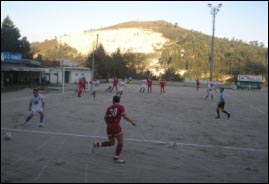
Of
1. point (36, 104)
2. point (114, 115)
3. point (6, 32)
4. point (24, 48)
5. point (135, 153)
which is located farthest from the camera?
point (24, 48)

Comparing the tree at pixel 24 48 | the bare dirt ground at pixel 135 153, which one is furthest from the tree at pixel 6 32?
the tree at pixel 24 48

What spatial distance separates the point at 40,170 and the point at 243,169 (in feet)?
13.8

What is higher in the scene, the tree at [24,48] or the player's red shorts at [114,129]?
the tree at [24,48]

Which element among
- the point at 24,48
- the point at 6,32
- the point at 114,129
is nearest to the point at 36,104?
the point at 114,129

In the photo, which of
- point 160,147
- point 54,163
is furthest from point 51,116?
point 54,163

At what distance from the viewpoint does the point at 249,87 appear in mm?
65625

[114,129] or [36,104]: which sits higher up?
[36,104]

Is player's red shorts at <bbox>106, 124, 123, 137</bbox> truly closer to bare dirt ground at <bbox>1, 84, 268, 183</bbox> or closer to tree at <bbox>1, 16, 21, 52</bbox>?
bare dirt ground at <bbox>1, 84, 268, 183</bbox>

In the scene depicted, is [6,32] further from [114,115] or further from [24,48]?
[24,48]

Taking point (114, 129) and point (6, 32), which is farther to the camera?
point (114, 129)

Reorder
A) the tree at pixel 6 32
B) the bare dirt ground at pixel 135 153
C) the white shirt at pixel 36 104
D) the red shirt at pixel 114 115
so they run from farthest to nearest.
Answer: the white shirt at pixel 36 104 → the red shirt at pixel 114 115 → the bare dirt ground at pixel 135 153 → the tree at pixel 6 32

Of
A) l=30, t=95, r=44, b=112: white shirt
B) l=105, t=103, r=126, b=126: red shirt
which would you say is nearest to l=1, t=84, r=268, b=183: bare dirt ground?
l=30, t=95, r=44, b=112: white shirt

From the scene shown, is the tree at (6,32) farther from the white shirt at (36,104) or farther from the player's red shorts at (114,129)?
the player's red shorts at (114,129)

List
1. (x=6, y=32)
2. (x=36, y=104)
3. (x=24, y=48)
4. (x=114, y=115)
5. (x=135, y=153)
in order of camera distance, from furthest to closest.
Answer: (x=24, y=48) < (x=36, y=104) < (x=135, y=153) < (x=114, y=115) < (x=6, y=32)
